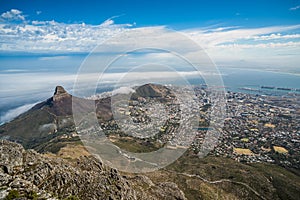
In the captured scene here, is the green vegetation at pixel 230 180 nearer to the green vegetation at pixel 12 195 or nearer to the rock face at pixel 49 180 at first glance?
the rock face at pixel 49 180

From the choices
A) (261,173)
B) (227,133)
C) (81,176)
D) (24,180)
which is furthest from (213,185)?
(227,133)

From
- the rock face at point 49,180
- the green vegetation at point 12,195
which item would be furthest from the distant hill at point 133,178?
the green vegetation at point 12,195

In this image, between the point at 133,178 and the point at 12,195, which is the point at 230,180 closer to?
the point at 133,178

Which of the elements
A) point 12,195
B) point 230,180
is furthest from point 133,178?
point 230,180

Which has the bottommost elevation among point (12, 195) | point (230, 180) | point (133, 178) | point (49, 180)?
point (230, 180)

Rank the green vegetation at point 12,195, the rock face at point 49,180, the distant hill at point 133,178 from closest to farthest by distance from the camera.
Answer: the green vegetation at point 12,195
the rock face at point 49,180
the distant hill at point 133,178

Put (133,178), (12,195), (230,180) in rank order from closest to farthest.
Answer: (12,195) → (133,178) → (230,180)

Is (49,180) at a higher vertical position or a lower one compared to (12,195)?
lower

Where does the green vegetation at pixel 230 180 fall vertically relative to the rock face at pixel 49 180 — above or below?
below

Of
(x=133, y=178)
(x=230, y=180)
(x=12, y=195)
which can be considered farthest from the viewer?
(x=230, y=180)

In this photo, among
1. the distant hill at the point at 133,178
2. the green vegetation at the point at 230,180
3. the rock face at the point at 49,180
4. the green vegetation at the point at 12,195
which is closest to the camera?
the green vegetation at the point at 12,195

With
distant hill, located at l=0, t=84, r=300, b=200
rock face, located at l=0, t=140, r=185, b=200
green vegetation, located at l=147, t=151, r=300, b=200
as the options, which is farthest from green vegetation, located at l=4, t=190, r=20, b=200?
green vegetation, located at l=147, t=151, r=300, b=200
